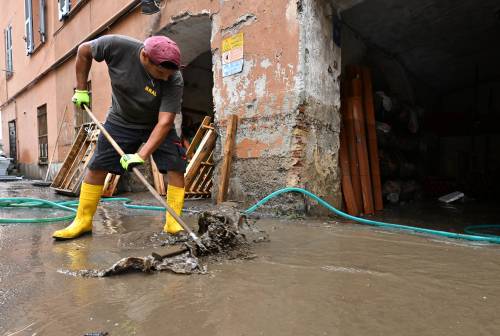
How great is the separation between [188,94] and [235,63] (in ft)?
10.5

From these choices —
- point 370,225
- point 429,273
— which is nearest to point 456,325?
point 429,273

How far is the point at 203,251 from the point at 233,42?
270cm

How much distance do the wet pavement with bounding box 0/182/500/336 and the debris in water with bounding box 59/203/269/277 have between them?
0.19ft

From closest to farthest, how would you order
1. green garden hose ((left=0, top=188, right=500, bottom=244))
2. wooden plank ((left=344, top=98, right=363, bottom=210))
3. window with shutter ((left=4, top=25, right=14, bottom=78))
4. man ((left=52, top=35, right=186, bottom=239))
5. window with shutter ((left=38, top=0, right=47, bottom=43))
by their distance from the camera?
man ((left=52, top=35, right=186, bottom=239)), green garden hose ((left=0, top=188, right=500, bottom=244)), wooden plank ((left=344, top=98, right=363, bottom=210)), window with shutter ((left=38, top=0, right=47, bottom=43)), window with shutter ((left=4, top=25, right=14, bottom=78))

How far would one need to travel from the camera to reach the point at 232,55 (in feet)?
12.4

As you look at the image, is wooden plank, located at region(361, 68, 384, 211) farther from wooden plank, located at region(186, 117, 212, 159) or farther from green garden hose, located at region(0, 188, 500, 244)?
wooden plank, located at region(186, 117, 212, 159)

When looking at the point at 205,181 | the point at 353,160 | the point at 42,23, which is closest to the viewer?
the point at 353,160

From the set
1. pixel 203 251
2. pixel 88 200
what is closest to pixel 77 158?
pixel 88 200

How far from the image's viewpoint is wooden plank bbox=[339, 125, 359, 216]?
152 inches

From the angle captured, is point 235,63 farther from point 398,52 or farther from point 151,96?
point 398,52

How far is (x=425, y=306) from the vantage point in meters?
1.25

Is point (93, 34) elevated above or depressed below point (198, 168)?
above

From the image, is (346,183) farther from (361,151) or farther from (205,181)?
(205,181)

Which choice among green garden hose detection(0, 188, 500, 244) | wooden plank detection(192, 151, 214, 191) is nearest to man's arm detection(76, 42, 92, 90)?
green garden hose detection(0, 188, 500, 244)
